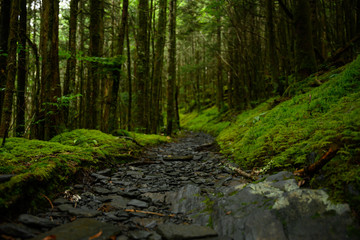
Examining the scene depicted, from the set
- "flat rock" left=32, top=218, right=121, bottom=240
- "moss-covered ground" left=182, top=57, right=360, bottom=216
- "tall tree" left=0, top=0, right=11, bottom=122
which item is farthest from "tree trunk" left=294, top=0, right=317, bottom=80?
"tall tree" left=0, top=0, right=11, bottom=122

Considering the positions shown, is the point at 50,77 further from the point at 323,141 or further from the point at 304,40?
the point at 304,40

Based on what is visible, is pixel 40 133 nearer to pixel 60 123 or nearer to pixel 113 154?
pixel 60 123

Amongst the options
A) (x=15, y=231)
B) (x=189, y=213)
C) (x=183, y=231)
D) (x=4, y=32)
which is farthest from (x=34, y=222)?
(x=4, y=32)

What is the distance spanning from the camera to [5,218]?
1771mm

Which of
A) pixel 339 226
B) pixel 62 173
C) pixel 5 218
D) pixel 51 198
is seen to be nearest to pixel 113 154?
pixel 62 173

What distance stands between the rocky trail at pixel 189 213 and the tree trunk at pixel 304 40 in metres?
5.87

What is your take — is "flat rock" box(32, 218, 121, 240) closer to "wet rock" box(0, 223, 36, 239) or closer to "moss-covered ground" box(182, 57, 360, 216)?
"wet rock" box(0, 223, 36, 239)

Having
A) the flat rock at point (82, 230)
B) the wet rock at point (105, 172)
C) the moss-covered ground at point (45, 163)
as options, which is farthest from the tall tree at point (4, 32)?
the flat rock at point (82, 230)

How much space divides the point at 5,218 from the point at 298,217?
2.57m

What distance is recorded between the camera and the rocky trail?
1.70 m

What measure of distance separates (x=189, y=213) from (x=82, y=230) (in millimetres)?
1245

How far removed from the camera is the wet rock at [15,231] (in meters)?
1.59

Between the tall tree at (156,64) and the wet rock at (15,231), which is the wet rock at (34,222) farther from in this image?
the tall tree at (156,64)

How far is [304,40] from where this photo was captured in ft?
23.5
